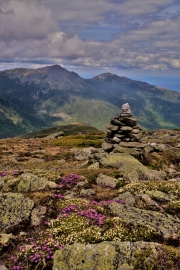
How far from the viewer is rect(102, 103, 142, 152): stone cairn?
45.3 metres

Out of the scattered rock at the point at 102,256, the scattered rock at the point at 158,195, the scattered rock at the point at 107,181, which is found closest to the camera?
the scattered rock at the point at 102,256

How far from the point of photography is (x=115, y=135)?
46.7 meters

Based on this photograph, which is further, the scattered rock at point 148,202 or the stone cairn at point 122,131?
the stone cairn at point 122,131

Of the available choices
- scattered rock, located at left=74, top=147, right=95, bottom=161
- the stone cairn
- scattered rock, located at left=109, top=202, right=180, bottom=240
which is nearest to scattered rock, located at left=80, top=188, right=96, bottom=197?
scattered rock, located at left=109, top=202, right=180, bottom=240

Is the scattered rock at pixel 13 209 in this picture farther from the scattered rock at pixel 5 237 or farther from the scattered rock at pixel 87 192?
the scattered rock at pixel 87 192

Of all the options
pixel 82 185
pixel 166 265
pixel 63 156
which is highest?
pixel 166 265

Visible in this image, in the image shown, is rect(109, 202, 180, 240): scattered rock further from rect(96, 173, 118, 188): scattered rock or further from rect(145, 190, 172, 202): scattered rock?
rect(96, 173, 118, 188): scattered rock

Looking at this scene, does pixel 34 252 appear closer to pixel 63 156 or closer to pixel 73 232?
pixel 73 232

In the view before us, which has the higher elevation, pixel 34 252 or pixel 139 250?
pixel 139 250

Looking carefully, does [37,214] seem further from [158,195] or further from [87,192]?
[158,195]

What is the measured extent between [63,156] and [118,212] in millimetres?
34018

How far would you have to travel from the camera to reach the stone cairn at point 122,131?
45.3 m

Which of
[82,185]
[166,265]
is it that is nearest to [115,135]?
[82,185]

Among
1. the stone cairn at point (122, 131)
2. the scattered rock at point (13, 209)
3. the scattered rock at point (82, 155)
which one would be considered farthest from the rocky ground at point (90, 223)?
the stone cairn at point (122, 131)
